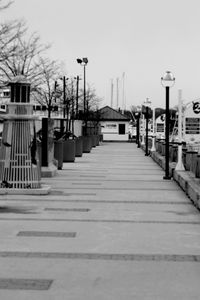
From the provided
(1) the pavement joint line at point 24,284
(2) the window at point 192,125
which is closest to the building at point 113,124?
(2) the window at point 192,125

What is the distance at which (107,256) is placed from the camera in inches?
293

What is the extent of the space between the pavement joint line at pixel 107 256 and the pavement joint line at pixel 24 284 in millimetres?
1109

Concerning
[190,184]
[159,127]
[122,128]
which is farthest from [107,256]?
[122,128]

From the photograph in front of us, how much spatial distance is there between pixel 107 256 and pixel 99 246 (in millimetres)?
→ 614

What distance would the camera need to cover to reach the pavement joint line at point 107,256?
23.9 feet

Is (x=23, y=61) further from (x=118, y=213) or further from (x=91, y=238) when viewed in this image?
(x=91, y=238)

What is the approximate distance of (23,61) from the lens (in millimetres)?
32062

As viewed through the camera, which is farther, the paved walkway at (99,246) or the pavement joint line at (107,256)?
the pavement joint line at (107,256)

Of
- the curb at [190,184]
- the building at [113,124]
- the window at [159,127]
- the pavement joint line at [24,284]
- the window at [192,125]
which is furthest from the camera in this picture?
the building at [113,124]

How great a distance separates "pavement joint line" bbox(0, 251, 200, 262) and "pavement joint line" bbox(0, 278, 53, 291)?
1.11 metres

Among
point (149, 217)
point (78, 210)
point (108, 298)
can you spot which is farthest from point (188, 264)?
point (78, 210)

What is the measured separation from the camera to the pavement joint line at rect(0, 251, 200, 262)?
7.29 m

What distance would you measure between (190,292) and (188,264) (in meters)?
1.24

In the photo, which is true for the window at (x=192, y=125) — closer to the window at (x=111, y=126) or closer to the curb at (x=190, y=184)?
the curb at (x=190, y=184)
